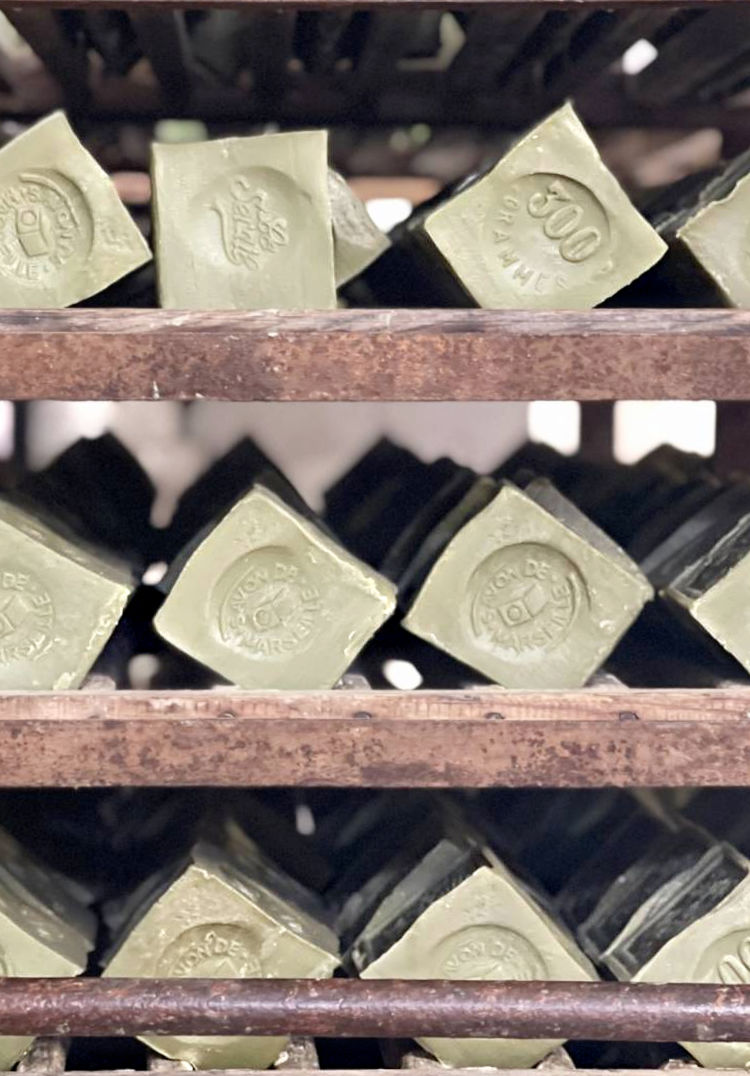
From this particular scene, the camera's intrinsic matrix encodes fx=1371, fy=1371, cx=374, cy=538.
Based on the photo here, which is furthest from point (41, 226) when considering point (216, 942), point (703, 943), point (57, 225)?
point (703, 943)

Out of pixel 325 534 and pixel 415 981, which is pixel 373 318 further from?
pixel 415 981

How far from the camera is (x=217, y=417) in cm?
157

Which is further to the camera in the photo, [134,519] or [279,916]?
[134,519]

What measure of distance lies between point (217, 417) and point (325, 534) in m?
0.44

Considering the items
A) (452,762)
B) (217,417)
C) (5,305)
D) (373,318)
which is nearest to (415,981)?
(452,762)

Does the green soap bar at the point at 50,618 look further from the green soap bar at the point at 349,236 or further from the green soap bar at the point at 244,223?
the green soap bar at the point at 349,236

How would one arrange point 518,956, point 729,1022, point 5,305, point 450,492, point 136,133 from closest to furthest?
point 729,1022, point 5,305, point 518,956, point 450,492, point 136,133

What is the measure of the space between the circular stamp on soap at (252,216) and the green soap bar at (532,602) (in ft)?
0.88

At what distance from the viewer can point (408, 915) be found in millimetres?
1213

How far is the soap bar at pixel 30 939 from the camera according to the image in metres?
1.13

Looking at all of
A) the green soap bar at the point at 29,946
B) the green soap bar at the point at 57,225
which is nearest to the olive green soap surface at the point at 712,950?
the green soap bar at the point at 29,946

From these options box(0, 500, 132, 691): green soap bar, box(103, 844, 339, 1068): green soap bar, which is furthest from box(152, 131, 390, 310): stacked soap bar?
box(103, 844, 339, 1068): green soap bar

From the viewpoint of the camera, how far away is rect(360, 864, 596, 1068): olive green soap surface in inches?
45.9

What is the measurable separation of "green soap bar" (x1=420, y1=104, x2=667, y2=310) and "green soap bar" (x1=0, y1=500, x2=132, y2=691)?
0.38m
